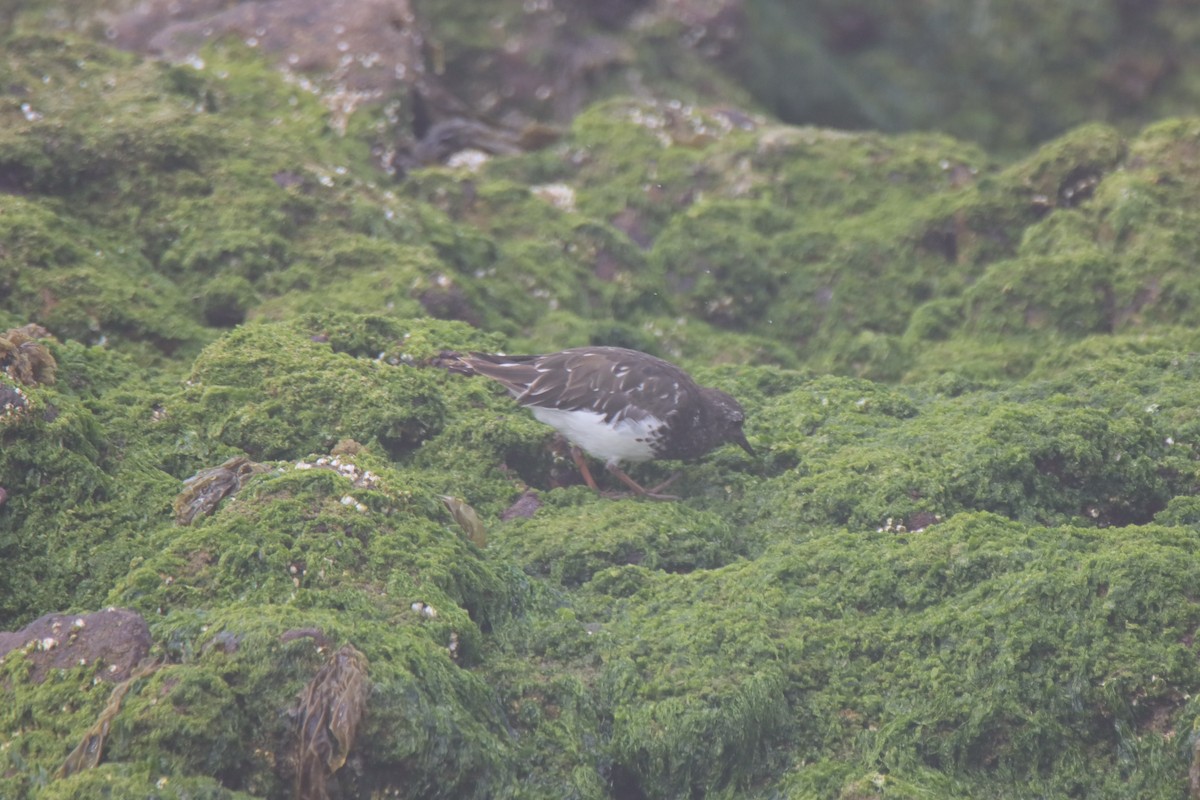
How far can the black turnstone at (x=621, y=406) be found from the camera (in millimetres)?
8133

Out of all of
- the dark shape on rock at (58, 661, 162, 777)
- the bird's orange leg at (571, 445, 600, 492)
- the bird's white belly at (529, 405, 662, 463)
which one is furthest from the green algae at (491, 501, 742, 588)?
the dark shape on rock at (58, 661, 162, 777)

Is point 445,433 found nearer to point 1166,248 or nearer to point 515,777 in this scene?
point 515,777

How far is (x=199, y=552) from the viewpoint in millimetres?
6172

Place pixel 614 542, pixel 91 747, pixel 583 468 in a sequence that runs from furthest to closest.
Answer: pixel 583 468, pixel 614 542, pixel 91 747

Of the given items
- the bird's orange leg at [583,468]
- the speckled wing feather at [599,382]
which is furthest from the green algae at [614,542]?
the speckled wing feather at [599,382]

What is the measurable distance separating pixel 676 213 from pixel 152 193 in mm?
4549

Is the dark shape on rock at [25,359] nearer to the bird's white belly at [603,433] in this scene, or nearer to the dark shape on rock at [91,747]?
the dark shape on rock at [91,747]

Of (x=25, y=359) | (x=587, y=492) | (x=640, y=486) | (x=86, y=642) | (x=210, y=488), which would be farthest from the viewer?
(x=640, y=486)

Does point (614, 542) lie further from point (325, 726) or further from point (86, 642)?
point (86, 642)

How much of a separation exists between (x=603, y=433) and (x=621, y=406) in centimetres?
20

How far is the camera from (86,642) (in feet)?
18.5

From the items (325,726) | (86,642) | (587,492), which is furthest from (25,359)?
(325,726)

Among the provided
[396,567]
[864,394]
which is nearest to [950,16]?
[864,394]

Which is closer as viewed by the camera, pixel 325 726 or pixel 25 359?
pixel 325 726
